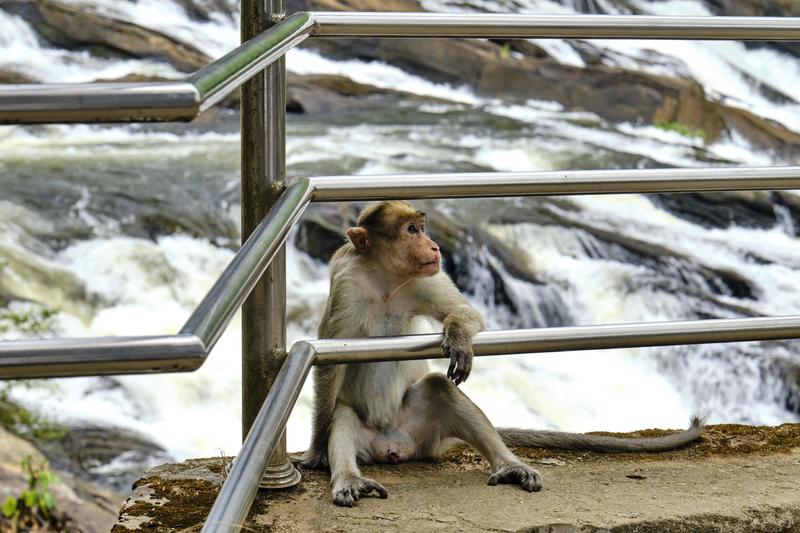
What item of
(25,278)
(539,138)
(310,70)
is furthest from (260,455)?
(310,70)

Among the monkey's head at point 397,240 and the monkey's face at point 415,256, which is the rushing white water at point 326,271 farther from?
the monkey's face at point 415,256

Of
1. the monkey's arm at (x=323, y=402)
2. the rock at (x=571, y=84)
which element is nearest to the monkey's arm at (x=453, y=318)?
the monkey's arm at (x=323, y=402)

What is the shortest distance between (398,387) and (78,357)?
1.77m

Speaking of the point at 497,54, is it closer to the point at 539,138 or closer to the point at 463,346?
the point at 539,138

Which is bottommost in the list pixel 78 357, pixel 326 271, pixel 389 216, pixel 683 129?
pixel 326 271

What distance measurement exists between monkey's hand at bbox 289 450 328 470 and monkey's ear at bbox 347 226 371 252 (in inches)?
25.0

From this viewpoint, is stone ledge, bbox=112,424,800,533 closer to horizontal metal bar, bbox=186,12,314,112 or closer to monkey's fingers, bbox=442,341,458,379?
monkey's fingers, bbox=442,341,458,379

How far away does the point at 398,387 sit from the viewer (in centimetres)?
288

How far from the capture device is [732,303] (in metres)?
9.48

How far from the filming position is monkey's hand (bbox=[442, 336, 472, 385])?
239cm

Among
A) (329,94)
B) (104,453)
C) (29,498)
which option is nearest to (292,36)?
(29,498)

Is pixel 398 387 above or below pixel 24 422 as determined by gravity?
above

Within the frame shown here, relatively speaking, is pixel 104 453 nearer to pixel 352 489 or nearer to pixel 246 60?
pixel 352 489

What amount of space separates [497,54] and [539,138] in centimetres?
248
